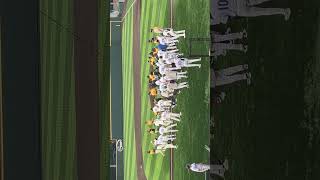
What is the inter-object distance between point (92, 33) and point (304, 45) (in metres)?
2.79

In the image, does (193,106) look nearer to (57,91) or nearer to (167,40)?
(167,40)

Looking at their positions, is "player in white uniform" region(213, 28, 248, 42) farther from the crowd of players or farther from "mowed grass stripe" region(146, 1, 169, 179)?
"mowed grass stripe" region(146, 1, 169, 179)

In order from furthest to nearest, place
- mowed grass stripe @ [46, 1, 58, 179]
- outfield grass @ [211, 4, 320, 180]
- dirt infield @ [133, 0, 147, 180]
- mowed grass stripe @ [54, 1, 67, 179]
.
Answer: dirt infield @ [133, 0, 147, 180] < outfield grass @ [211, 4, 320, 180] < mowed grass stripe @ [54, 1, 67, 179] < mowed grass stripe @ [46, 1, 58, 179]

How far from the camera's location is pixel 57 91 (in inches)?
178

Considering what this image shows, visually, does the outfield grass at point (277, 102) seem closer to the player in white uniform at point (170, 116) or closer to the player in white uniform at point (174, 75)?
the player in white uniform at point (174, 75)

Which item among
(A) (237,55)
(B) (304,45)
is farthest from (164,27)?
(B) (304,45)

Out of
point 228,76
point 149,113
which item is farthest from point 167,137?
point 228,76

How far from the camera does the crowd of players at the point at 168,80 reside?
14.9 meters

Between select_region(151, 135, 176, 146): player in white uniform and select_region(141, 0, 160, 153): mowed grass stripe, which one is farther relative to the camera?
select_region(141, 0, 160, 153): mowed grass stripe

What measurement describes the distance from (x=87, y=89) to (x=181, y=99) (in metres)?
8.69

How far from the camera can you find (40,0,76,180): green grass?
12.2 ft

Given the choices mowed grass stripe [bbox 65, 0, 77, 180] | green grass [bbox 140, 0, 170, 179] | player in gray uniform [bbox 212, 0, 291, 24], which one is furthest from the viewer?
green grass [bbox 140, 0, 170, 179]

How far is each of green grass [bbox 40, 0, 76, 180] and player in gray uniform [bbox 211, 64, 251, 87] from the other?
115 inches

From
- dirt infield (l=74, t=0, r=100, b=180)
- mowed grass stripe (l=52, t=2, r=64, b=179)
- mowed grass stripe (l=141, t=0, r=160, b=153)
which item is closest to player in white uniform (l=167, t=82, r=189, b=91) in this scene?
mowed grass stripe (l=141, t=0, r=160, b=153)
